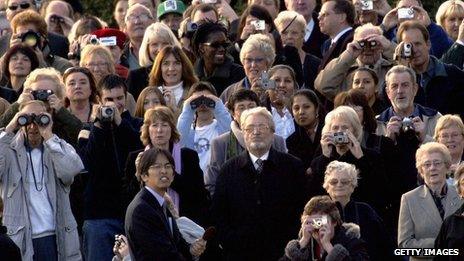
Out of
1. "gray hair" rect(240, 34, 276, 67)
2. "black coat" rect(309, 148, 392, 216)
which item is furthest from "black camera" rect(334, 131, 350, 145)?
"gray hair" rect(240, 34, 276, 67)

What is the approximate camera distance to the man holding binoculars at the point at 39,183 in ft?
69.1

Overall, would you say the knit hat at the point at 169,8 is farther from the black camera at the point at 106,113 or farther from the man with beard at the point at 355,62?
the black camera at the point at 106,113

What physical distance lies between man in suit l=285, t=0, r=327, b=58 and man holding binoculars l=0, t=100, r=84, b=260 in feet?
18.5

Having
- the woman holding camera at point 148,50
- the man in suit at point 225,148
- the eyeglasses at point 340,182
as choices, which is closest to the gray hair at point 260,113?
the man in suit at point 225,148

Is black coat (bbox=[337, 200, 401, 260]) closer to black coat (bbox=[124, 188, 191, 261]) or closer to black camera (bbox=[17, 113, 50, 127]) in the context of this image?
black coat (bbox=[124, 188, 191, 261])

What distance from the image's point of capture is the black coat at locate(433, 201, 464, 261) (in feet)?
65.6

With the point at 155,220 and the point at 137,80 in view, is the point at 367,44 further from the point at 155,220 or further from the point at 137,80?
the point at 155,220

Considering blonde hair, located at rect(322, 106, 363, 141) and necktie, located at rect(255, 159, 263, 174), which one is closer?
necktie, located at rect(255, 159, 263, 174)

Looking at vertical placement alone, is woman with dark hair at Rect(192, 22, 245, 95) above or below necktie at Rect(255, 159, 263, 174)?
above

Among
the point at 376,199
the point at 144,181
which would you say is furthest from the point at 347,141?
the point at 144,181

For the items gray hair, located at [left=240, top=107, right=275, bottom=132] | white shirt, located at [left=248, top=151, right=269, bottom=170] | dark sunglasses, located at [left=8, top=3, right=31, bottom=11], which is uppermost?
dark sunglasses, located at [left=8, top=3, right=31, bottom=11]

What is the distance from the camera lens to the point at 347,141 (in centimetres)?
2111

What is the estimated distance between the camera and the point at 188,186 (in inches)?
835

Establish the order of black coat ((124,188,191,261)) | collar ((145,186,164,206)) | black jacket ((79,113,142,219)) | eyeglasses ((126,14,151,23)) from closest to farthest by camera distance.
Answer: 1. black coat ((124,188,191,261))
2. collar ((145,186,164,206))
3. black jacket ((79,113,142,219))
4. eyeglasses ((126,14,151,23))
